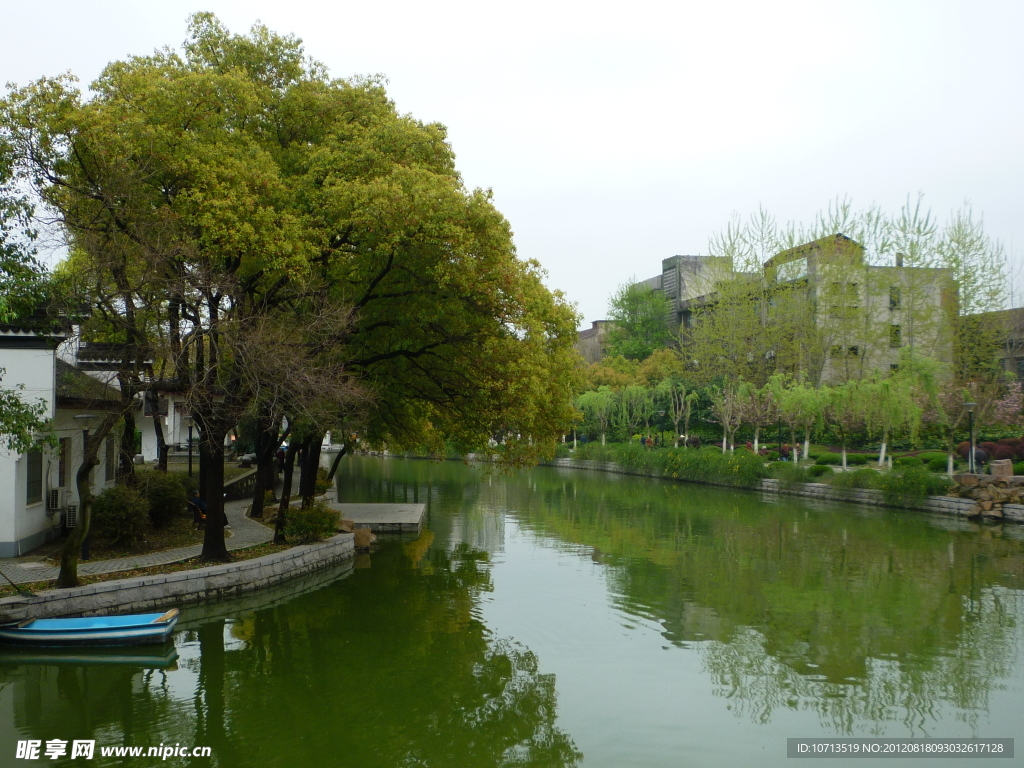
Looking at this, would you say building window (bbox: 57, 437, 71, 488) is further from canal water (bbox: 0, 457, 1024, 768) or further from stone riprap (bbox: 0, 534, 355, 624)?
canal water (bbox: 0, 457, 1024, 768)

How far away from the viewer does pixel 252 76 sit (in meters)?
16.2

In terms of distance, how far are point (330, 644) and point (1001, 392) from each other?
3321 centimetres

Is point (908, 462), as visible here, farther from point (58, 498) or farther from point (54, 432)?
point (54, 432)

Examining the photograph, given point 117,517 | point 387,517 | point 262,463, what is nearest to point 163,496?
point 262,463

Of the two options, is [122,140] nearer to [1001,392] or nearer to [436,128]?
[436,128]

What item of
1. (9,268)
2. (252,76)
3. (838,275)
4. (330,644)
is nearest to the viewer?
(9,268)

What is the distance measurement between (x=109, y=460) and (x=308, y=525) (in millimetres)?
8173

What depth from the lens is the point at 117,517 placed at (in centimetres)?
1577

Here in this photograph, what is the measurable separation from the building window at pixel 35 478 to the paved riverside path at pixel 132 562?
172 centimetres

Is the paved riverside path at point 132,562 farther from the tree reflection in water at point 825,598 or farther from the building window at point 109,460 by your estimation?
the tree reflection in water at point 825,598

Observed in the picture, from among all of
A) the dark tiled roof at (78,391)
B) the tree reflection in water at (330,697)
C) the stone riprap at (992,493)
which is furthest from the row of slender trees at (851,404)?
the dark tiled roof at (78,391)

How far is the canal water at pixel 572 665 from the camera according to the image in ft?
28.1

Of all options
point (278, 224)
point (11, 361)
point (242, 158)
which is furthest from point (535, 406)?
point (11, 361)

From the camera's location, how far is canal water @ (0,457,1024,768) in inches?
337
